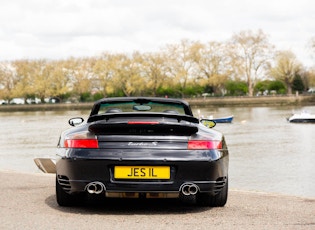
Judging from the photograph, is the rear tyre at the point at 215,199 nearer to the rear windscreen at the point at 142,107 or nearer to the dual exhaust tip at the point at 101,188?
the dual exhaust tip at the point at 101,188

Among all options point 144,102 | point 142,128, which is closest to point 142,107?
point 144,102

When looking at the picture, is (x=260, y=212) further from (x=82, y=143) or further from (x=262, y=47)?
(x=262, y=47)

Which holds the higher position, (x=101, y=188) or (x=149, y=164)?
(x=149, y=164)

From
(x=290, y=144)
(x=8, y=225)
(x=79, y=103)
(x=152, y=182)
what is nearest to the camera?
(x=8, y=225)

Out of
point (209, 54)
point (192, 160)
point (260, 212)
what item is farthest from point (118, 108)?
point (209, 54)

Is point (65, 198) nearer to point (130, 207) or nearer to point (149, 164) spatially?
point (130, 207)

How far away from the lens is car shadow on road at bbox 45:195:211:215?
6168 millimetres

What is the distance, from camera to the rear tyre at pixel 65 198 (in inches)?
247

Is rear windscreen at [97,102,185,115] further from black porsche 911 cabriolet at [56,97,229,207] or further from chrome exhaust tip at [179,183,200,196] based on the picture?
chrome exhaust tip at [179,183,200,196]

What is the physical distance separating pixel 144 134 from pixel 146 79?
106m

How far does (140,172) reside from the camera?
18.8 ft

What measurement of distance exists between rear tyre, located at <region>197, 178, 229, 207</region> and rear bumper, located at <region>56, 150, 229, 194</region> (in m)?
0.47

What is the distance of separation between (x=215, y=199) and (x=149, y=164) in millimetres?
1097

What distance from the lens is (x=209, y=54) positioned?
342 feet
